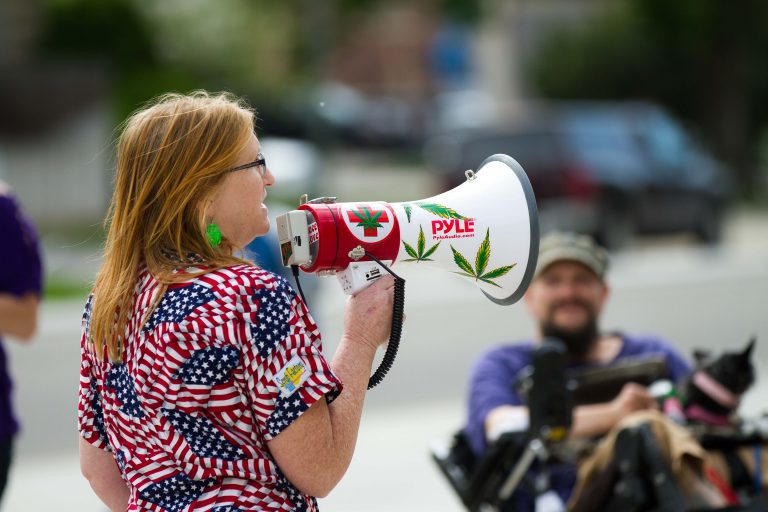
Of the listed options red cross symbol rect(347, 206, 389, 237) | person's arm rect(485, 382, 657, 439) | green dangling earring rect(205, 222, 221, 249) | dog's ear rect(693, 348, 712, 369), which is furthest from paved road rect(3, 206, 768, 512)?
green dangling earring rect(205, 222, 221, 249)

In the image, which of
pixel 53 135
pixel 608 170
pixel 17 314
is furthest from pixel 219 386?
pixel 53 135

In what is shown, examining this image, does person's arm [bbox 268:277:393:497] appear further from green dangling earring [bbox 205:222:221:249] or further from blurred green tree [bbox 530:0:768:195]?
blurred green tree [bbox 530:0:768:195]

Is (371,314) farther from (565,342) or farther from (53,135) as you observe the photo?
(53,135)

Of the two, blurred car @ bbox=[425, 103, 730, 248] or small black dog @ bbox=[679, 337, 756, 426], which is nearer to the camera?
small black dog @ bbox=[679, 337, 756, 426]

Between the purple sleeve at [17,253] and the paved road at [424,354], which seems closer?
the purple sleeve at [17,253]

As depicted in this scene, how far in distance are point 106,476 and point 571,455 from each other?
2.17 meters

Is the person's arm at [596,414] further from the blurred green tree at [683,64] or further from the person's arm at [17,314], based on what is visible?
the blurred green tree at [683,64]

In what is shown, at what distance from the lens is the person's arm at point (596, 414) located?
13.5ft

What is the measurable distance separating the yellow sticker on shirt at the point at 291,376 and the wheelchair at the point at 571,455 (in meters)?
1.83

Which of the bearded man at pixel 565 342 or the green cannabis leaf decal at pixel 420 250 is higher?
the green cannabis leaf decal at pixel 420 250

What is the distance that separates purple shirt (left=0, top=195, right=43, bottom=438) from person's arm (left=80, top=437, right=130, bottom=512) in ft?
3.99

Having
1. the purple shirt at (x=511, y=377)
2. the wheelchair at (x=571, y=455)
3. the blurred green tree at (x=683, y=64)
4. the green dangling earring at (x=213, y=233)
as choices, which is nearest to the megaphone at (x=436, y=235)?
the green dangling earring at (x=213, y=233)

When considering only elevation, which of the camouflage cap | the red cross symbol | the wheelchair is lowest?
the wheelchair

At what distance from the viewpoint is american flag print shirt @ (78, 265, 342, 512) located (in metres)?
2.06
